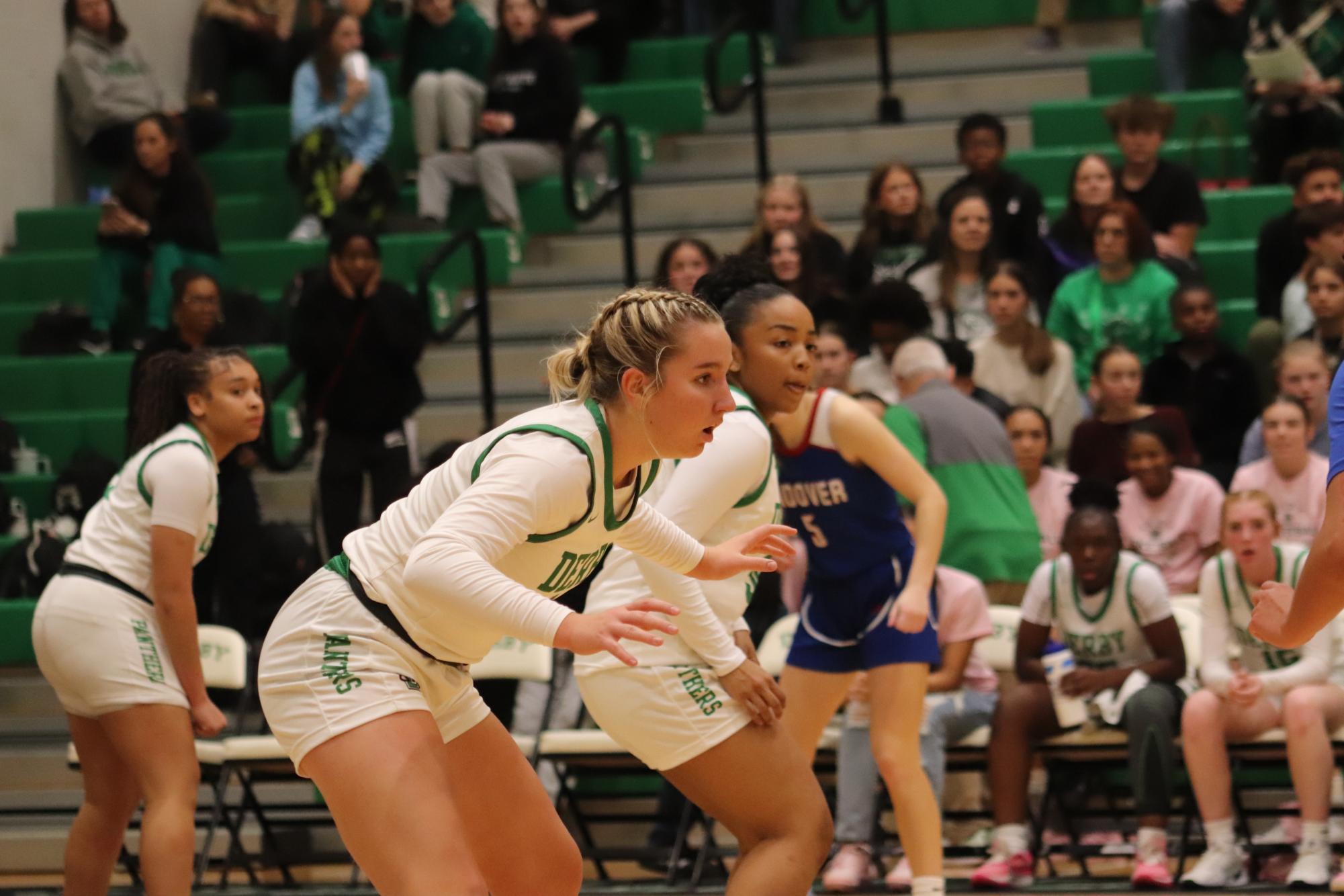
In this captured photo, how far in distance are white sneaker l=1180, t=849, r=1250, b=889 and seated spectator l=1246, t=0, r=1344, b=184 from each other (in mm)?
3922

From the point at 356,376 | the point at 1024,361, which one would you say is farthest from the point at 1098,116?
the point at 356,376

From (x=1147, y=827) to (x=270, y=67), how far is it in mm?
7549

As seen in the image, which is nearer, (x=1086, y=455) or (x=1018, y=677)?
(x=1018, y=677)

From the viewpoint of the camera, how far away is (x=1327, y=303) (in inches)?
292

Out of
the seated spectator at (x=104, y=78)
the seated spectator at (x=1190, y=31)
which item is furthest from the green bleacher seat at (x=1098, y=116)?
the seated spectator at (x=104, y=78)

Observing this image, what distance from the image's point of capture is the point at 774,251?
812 centimetres

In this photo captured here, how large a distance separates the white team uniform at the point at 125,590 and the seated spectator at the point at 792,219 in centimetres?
357

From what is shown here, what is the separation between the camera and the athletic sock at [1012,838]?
638cm

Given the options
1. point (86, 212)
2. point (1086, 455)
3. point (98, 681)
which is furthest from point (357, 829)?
point (86, 212)

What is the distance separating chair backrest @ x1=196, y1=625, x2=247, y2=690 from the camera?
7.09 m

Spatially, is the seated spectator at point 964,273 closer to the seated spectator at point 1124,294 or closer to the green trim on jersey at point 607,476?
the seated spectator at point 1124,294

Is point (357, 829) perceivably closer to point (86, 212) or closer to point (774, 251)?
point (774, 251)

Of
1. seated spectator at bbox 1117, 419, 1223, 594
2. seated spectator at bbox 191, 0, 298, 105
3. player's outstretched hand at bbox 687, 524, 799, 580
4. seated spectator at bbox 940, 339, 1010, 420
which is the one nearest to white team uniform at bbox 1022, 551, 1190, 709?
seated spectator at bbox 1117, 419, 1223, 594

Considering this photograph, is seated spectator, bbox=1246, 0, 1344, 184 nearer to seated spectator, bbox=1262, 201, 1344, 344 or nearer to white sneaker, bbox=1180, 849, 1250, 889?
seated spectator, bbox=1262, 201, 1344, 344
